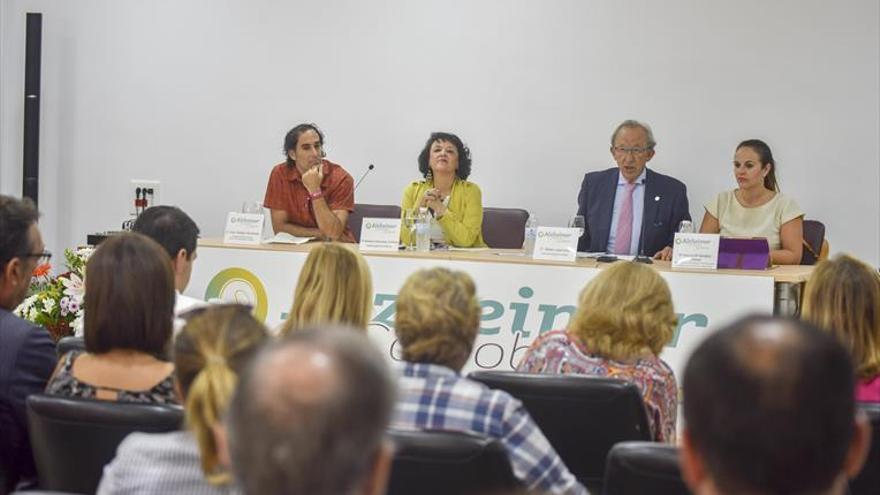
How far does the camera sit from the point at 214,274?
556 centimetres

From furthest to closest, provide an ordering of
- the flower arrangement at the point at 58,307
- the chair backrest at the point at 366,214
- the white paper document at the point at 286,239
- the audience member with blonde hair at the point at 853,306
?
the chair backrest at the point at 366,214 → the white paper document at the point at 286,239 → the flower arrangement at the point at 58,307 → the audience member with blonde hair at the point at 853,306

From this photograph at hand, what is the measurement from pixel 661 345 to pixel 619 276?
0.63ft

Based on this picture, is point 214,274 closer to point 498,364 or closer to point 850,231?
point 498,364

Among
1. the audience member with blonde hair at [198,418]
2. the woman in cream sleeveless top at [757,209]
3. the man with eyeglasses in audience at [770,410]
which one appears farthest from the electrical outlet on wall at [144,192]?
the man with eyeglasses in audience at [770,410]

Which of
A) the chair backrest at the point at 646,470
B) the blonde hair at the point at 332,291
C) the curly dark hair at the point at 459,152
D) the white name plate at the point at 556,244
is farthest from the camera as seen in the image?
the curly dark hair at the point at 459,152

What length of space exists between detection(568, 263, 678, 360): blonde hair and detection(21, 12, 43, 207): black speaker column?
5.39m

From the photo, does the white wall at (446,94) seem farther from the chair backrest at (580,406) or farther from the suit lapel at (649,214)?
the chair backrest at (580,406)

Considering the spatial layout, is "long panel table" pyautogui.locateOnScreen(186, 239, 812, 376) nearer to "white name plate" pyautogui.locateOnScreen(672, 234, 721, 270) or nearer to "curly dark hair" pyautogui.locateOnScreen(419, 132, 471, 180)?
"white name plate" pyautogui.locateOnScreen(672, 234, 721, 270)

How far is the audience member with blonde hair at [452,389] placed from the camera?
2160 mm

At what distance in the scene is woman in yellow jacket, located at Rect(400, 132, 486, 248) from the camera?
226 inches

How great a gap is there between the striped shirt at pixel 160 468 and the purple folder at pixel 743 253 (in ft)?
12.2

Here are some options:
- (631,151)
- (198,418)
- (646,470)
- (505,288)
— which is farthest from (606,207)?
(198,418)

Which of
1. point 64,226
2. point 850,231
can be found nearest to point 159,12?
point 64,226

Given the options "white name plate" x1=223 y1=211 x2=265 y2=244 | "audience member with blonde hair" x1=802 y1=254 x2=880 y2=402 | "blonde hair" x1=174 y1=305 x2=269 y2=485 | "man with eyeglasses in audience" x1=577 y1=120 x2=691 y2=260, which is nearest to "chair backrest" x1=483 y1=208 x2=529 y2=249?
"man with eyeglasses in audience" x1=577 y1=120 x2=691 y2=260
